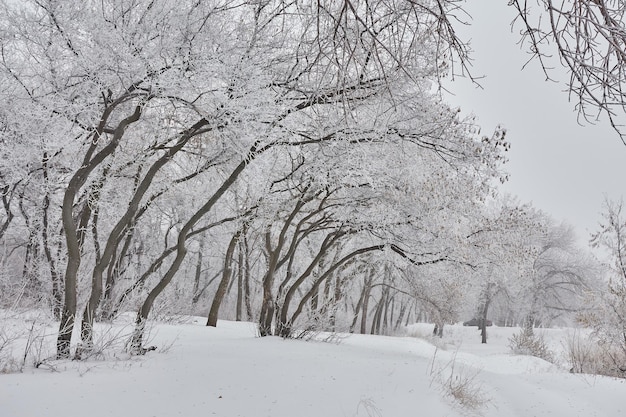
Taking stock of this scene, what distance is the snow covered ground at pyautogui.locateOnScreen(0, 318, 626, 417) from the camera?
14.6 feet

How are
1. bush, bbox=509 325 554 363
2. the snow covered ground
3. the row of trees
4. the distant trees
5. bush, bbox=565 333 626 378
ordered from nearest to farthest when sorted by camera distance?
the snow covered ground, the row of trees, the distant trees, bush, bbox=565 333 626 378, bush, bbox=509 325 554 363

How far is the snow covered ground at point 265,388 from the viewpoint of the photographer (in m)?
4.44

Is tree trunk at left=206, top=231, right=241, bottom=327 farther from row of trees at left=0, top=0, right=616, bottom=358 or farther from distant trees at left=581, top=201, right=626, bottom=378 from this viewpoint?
distant trees at left=581, top=201, right=626, bottom=378

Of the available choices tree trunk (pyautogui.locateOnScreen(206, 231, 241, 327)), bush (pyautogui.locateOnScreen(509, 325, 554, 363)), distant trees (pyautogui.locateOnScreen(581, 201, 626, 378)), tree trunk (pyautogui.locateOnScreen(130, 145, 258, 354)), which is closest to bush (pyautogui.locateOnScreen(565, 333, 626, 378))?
distant trees (pyautogui.locateOnScreen(581, 201, 626, 378))

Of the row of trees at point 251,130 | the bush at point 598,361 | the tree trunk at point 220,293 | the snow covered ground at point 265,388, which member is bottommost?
the snow covered ground at point 265,388

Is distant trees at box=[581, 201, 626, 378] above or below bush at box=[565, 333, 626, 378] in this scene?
above

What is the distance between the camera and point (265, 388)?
5.39 m

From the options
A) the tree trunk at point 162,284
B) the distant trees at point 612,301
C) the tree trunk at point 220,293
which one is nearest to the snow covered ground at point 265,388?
the tree trunk at point 162,284

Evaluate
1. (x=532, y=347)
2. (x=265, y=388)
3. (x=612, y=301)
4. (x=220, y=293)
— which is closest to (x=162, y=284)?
(x=265, y=388)

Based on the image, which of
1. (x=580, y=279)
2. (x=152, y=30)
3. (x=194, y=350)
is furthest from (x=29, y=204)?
(x=580, y=279)

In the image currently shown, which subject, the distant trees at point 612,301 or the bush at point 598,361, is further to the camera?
the bush at point 598,361

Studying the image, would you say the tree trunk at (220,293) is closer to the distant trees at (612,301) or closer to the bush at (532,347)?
the distant trees at (612,301)

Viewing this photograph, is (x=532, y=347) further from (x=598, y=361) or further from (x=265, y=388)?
(x=265, y=388)

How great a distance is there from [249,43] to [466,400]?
5.23 metres
